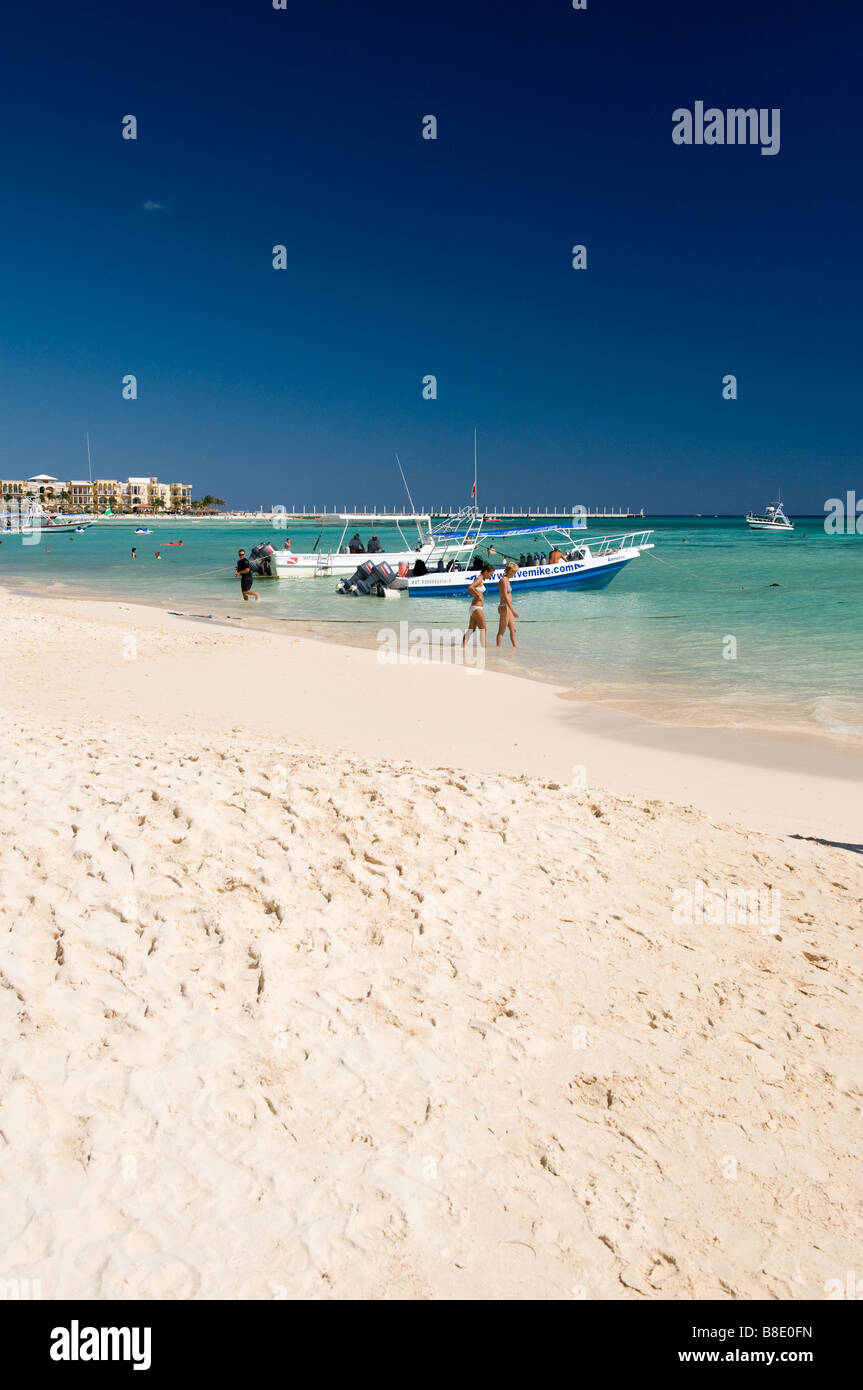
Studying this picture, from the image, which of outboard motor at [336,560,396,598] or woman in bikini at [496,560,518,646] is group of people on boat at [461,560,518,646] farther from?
outboard motor at [336,560,396,598]

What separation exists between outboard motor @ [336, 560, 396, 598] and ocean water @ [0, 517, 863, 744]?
2.89ft

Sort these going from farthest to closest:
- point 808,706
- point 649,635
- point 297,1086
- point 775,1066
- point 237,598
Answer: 1. point 237,598
2. point 649,635
3. point 808,706
4. point 775,1066
5. point 297,1086

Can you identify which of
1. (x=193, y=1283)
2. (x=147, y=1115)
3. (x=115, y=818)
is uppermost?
(x=115, y=818)

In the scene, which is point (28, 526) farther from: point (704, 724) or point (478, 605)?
point (704, 724)

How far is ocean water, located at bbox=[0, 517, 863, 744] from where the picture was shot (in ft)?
47.8

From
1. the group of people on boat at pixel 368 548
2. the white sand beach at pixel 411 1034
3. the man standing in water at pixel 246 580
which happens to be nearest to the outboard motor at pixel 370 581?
the man standing in water at pixel 246 580

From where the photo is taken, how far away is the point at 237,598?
34.0 metres

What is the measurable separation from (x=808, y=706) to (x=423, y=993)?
1144 cm

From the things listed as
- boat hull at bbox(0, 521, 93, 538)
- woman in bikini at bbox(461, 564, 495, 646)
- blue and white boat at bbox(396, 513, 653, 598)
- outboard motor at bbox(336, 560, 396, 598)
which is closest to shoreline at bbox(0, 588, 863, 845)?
woman in bikini at bbox(461, 564, 495, 646)

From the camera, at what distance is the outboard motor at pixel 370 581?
112 ft

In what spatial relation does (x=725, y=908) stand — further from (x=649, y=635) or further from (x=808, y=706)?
(x=649, y=635)

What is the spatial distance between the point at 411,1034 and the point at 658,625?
2300 centimetres

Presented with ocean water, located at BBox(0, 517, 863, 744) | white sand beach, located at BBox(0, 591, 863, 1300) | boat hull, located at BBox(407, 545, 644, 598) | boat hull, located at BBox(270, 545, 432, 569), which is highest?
boat hull, located at BBox(270, 545, 432, 569)
